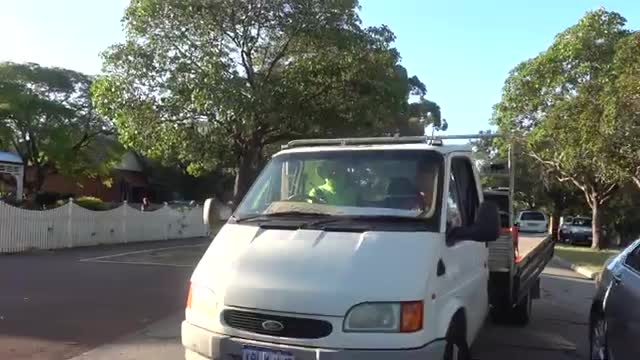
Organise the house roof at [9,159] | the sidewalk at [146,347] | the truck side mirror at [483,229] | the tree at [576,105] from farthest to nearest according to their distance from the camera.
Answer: the house roof at [9,159] → the tree at [576,105] → the sidewalk at [146,347] → the truck side mirror at [483,229]

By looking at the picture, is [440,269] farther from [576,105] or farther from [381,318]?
[576,105]

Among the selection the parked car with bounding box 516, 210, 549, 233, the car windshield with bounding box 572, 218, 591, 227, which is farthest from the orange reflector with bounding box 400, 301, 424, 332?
the car windshield with bounding box 572, 218, 591, 227

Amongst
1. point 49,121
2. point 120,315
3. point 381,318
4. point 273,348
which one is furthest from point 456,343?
point 49,121

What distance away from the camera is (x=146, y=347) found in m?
8.20

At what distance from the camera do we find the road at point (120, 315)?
8.11 metres

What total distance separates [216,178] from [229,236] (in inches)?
1879

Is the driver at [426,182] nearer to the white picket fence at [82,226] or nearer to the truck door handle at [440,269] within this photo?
the truck door handle at [440,269]

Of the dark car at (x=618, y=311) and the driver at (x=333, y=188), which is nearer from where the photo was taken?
the dark car at (x=618, y=311)

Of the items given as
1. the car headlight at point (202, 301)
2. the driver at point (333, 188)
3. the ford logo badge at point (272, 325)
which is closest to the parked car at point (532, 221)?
the driver at point (333, 188)

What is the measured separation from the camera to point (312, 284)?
4.76 meters

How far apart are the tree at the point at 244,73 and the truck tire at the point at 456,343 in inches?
494

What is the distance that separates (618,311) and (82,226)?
1845 centimetres

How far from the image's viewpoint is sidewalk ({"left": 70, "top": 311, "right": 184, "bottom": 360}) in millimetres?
7723

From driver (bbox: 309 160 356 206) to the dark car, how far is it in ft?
7.37
